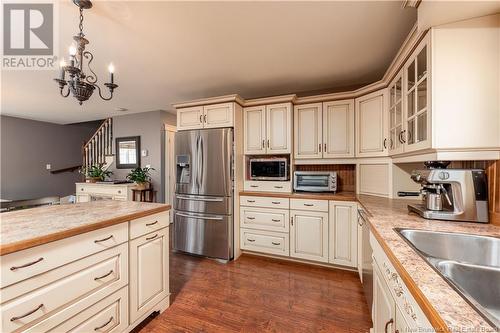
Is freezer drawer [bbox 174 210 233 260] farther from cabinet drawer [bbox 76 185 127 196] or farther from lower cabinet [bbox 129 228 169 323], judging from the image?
cabinet drawer [bbox 76 185 127 196]

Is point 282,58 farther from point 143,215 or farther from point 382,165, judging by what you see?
point 143,215

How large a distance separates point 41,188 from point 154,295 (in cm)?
548

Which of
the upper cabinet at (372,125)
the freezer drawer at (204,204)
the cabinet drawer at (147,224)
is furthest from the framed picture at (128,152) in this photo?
the upper cabinet at (372,125)

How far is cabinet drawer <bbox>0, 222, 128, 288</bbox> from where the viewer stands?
0.97 meters

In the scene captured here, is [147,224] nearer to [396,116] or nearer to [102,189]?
[396,116]

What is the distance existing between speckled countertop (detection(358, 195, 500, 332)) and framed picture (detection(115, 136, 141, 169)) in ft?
14.3

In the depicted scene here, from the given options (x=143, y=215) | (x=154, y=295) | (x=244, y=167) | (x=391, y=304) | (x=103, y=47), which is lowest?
(x=154, y=295)

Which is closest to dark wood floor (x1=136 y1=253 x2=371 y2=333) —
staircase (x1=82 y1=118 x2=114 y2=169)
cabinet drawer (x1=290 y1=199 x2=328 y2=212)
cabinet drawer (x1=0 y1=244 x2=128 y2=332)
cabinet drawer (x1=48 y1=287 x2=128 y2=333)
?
cabinet drawer (x1=48 y1=287 x2=128 y2=333)

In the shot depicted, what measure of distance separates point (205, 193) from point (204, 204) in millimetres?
152

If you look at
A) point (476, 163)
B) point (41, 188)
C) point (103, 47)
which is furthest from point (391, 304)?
point (41, 188)

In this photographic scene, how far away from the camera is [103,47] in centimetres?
205

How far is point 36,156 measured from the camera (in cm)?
508

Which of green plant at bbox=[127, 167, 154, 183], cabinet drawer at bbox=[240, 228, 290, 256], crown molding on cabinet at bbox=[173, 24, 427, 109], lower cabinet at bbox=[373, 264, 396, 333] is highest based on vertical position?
crown molding on cabinet at bbox=[173, 24, 427, 109]

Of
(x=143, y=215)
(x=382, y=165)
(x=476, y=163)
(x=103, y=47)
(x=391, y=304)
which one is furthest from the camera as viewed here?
(x=382, y=165)
